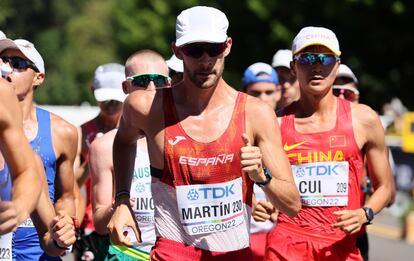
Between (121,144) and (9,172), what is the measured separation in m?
1.43

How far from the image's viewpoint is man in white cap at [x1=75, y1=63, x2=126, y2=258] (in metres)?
9.48

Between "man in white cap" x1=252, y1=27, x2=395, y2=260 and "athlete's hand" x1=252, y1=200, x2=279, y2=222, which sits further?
"man in white cap" x1=252, y1=27, x2=395, y2=260

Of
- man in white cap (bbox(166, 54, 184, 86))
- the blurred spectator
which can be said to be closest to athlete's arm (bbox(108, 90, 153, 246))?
man in white cap (bbox(166, 54, 184, 86))

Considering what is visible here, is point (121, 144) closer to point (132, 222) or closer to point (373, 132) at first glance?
point (132, 222)

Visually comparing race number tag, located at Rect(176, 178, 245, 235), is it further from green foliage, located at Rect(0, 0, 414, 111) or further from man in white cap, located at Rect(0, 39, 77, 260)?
green foliage, located at Rect(0, 0, 414, 111)

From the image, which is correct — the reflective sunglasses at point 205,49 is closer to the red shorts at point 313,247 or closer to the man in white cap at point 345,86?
the red shorts at point 313,247

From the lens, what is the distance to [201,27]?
6.17m

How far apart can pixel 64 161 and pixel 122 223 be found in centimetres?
121

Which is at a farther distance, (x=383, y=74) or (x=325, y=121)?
(x=383, y=74)

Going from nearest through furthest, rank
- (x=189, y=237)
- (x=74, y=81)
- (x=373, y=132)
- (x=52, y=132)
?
1. (x=189, y=237)
2. (x=52, y=132)
3. (x=373, y=132)
4. (x=74, y=81)

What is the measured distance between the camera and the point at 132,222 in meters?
6.47

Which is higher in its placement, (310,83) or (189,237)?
(310,83)

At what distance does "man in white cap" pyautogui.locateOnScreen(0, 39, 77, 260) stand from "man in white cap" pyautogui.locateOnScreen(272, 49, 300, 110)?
118 inches

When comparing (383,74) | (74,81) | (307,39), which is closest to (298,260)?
(307,39)
